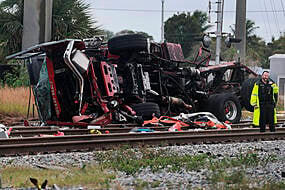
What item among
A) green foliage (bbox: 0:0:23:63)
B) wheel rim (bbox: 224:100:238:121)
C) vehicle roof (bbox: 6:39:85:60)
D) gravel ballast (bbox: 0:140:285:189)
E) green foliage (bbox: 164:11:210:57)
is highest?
green foliage (bbox: 164:11:210:57)

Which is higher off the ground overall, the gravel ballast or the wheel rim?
the wheel rim

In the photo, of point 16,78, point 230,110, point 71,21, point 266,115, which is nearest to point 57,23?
point 71,21

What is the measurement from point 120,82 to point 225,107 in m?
3.73

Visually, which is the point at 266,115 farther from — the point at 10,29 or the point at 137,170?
the point at 10,29

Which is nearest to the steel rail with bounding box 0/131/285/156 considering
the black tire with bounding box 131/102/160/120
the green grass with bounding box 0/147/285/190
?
the green grass with bounding box 0/147/285/190

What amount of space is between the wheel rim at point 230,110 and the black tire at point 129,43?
11.7ft

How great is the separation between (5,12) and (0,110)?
1106cm

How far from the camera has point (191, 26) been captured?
81688 mm

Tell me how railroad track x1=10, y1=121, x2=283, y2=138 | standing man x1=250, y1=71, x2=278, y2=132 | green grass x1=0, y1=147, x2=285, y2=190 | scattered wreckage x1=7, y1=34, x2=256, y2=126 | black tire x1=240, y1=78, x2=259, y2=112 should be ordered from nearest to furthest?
green grass x1=0, y1=147, x2=285, y2=190 → railroad track x1=10, y1=121, x2=283, y2=138 → standing man x1=250, y1=71, x2=278, y2=132 → scattered wreckage x1=7, y1=34, x2=256, y2=126 → black tire x1=240, y1=78, x2=259, y2=112

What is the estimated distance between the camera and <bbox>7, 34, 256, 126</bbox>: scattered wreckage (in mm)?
14523

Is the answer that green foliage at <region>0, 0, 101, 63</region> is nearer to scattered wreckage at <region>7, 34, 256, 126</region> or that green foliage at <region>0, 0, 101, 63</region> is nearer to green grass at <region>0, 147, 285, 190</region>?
scattered wreckage at <region>7, 34, 256, 126</region>

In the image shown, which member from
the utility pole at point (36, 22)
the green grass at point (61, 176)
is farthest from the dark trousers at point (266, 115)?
the utility pole at point (36, 22)

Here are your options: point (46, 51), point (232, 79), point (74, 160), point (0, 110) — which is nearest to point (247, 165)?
point (74, 160)

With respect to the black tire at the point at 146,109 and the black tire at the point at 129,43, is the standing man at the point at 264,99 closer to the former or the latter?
the black tire at the point at 146,109
